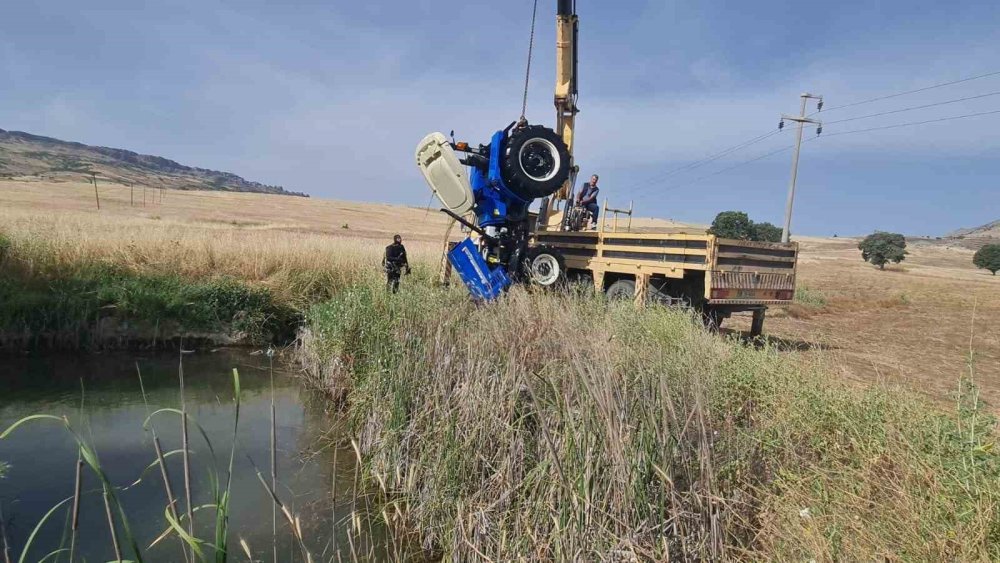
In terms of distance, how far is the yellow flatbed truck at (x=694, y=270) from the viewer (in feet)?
24.7

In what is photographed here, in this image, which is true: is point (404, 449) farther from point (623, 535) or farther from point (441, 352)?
point (623, 535)

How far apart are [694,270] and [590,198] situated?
3081mm

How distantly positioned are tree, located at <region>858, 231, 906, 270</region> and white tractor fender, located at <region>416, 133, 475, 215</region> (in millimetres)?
45449

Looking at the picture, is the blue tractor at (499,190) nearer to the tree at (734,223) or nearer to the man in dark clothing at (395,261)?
the man in dark clothing at (395,261)

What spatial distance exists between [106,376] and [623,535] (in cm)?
793

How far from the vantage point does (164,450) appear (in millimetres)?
5477

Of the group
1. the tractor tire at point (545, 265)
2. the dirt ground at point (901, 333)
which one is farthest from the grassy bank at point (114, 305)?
the dirt ground at point (901, 333)

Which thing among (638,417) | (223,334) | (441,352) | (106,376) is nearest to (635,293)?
(441,352)

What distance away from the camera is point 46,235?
1027 cm

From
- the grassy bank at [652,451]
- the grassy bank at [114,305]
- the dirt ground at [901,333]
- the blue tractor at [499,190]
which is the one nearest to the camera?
the grassy bank at [652,451]

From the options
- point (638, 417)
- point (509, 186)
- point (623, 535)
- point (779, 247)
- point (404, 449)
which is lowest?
point (404, 449)

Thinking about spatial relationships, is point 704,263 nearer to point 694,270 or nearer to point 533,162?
point 694,270

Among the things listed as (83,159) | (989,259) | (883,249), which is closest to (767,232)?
(883,249)

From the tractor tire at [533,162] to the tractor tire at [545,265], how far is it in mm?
819
